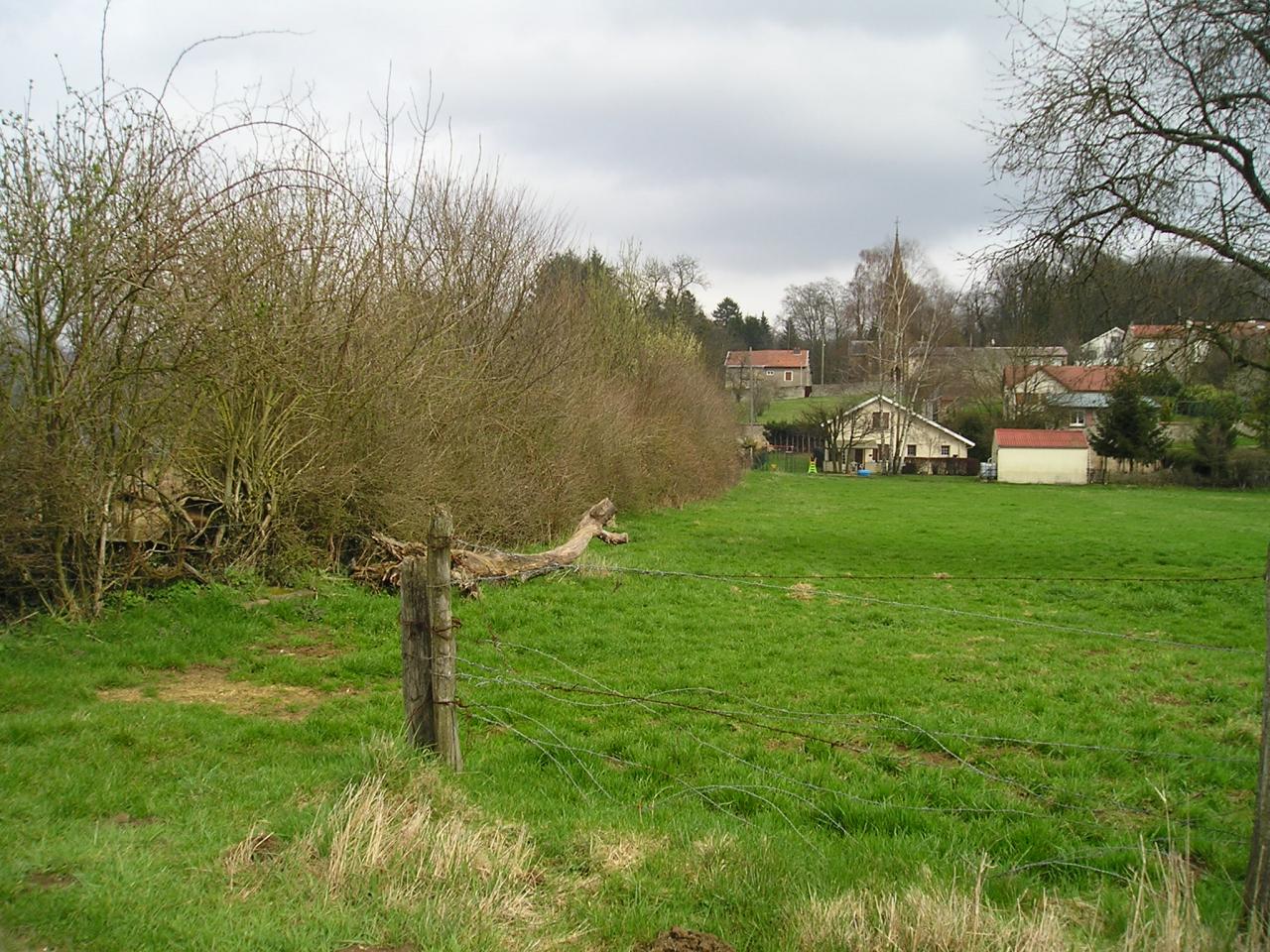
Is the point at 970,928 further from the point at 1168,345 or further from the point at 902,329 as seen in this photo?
the point at 902,329

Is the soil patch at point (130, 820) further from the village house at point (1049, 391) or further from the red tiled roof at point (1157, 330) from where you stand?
the village house at point (1049, 391)

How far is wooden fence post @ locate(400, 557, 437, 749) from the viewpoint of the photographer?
4672 millimetres

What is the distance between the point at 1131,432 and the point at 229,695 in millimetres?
55984

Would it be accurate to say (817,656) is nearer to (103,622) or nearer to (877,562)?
(103,622)

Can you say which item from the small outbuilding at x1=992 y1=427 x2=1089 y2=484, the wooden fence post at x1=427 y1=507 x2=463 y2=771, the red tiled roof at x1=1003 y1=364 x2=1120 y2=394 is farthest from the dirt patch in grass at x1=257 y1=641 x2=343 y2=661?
the red tiled roof at x1=1003 y1=364 x2=1120 y2=394

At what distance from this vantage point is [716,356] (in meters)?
59.9

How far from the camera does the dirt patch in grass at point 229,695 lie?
6809 mm

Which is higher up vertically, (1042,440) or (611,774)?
(1042,440)

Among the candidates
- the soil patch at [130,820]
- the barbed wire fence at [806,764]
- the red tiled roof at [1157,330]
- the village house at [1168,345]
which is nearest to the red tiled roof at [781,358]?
the village house at [1168,345]

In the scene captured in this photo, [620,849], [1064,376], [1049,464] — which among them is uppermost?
[1064,376]

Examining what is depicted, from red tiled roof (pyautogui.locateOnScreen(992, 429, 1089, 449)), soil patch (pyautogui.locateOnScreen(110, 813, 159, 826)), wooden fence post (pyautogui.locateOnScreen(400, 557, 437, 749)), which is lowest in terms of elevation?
soil patch (pyautogui.locateOnScreen(110, 813, 159, 826))

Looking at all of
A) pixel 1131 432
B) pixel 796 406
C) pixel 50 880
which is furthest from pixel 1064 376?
pixel 50 880

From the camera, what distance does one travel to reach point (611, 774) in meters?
5.68

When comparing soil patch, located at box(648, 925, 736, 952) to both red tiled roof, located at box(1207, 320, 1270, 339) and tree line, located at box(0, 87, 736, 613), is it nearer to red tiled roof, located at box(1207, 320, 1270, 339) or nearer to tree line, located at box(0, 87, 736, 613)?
tree line, located at box(0, 87, 736, 613)
